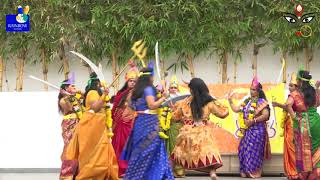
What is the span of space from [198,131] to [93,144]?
1.35m

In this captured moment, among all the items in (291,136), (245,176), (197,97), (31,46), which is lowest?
(245,176)

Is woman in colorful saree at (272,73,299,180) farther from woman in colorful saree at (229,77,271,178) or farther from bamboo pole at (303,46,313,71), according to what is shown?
bamboo pole at (303,46,313,71)

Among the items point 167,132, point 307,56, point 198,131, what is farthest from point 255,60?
point 198,131

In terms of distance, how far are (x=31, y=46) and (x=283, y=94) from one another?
462 cm

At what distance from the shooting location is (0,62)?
474 inches

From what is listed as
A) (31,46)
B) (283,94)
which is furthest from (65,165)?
(31,46)

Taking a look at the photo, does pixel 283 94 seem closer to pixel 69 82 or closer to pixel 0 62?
pixel 69 82

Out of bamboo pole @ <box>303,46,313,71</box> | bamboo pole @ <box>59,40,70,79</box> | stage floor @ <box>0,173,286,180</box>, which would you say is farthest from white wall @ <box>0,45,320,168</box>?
bamboo pole @ <box>303,46,313,71</box>

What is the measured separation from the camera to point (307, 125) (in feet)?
28.3

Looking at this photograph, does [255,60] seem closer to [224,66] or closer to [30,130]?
[224,66]

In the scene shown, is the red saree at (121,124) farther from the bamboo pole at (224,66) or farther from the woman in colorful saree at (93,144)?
the bamboo pole at (224,66)

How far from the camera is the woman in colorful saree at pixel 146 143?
7445 mm

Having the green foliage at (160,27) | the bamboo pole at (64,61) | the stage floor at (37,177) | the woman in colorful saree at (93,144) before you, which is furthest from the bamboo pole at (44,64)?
the woman in colorful saree at (93,144)

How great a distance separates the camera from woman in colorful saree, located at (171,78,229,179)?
7871mm
